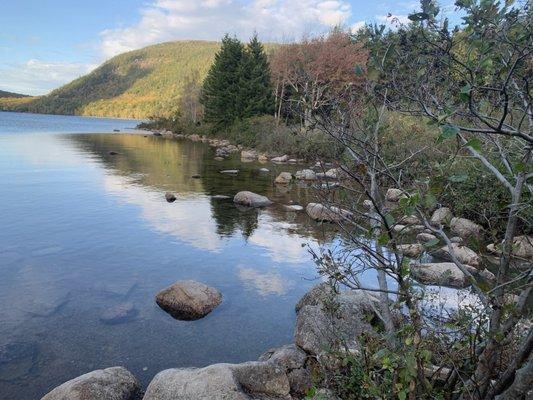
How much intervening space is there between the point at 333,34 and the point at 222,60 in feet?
45.9

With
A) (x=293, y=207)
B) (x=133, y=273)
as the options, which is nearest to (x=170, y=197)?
(x=293, y=207)

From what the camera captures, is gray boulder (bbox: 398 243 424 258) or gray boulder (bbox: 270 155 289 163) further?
gray boulder (bbox: 270 155 289 163)

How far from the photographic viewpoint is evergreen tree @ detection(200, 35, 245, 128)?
169 feet

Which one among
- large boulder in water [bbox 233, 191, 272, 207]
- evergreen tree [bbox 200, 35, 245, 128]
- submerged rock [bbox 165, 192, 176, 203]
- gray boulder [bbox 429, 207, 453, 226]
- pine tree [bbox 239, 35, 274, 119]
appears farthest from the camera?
evergreen tree [bbox 200, 35, 245, 128]

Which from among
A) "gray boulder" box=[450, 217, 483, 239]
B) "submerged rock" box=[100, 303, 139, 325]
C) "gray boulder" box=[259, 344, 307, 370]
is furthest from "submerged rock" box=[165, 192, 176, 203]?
"gray boulder" box=[259, 344, 307, 370]

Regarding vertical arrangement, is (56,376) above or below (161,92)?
below

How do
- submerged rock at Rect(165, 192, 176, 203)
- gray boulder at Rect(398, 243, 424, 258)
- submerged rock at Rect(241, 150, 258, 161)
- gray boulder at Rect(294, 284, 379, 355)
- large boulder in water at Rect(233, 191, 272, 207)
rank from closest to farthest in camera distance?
gray boulder at Rect(398, 243, 424, 258)
gray boulder at Rect(294, 284, 379, 355)
large boulder in water at Rect(233, 191, 272, 207)
submerged rock at Rect(165, 192, 176, 203)
submerged rock at Rect(241, 150, 258, 161)

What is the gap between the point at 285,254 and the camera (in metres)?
12.7

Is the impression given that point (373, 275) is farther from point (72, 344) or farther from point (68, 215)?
point (68, 215)

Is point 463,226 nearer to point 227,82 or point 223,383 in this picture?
point 223,383

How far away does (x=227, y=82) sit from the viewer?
52.1 meters

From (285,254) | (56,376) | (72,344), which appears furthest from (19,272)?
(285,254)

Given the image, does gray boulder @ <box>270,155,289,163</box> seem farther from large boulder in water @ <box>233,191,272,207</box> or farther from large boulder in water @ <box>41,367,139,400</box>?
large boulder in water @ <box>41,367,139,400</box>

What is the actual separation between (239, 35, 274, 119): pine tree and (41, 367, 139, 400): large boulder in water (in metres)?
44.4
